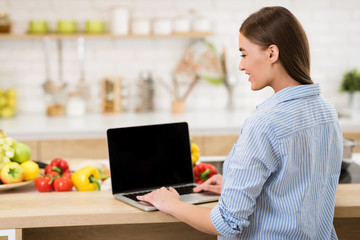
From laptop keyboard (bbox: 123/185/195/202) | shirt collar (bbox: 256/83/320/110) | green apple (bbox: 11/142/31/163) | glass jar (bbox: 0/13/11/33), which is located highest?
glass jar (bbox: 0/13/11/33)

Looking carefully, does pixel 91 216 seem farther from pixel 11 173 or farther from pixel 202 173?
pixel 202 173

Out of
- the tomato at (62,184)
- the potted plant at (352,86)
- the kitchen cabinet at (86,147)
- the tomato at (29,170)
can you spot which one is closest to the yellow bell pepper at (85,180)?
the tomato at (62,184)

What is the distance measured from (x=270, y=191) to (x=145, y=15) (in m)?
3.33

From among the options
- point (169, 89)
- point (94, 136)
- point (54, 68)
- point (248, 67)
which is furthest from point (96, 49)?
point (248, 67)

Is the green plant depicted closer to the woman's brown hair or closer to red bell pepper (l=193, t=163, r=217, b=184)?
red bell pepper (l=193, t=163, r=217, b=184)

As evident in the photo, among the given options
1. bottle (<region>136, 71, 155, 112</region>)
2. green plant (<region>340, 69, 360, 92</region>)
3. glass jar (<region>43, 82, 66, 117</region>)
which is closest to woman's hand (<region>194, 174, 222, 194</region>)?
bottle (<region>136, 71, 155, 112</region>)

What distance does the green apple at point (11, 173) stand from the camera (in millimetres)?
2016

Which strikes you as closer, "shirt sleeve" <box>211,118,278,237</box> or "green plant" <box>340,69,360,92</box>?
"shirt sleeve" <box>211,118,278,237</box>

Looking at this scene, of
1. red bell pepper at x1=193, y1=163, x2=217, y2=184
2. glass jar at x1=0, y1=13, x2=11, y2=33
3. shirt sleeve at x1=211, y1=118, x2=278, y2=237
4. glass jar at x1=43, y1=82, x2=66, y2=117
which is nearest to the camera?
shirt sleeve at x1=211, y1=118, x2=278, y2=237

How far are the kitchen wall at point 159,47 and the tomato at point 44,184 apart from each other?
2550 mm

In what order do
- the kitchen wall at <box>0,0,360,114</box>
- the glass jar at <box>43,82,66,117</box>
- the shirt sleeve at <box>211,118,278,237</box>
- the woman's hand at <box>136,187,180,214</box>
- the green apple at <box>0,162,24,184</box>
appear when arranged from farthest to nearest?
the kitchen wall at <box>0,0,360,114</box> → the glass jar at <box>43,82,66,117</box> → the green apple at <box>0,162,24,184</box> → the woman's hand at <box>136,187,180,214</box> → the shirt sleeve at <box>211,118,278,237</box>

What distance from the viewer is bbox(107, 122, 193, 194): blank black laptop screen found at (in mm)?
Answer: 1888

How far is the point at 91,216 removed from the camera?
1696 mm

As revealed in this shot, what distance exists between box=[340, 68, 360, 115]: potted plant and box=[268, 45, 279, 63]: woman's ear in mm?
3215
